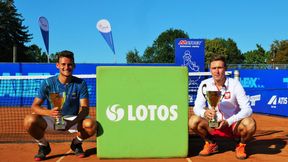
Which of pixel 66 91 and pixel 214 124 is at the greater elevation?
pixel 66 91

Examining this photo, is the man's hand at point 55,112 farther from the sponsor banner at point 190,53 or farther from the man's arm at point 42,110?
the sponsor banner at point 190,53

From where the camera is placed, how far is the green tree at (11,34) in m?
57.0

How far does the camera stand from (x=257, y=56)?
104 meters

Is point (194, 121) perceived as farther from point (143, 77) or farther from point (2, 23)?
point (2, 23)

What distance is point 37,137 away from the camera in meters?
6.11

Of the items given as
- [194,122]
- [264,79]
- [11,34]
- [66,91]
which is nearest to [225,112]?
[194,122]

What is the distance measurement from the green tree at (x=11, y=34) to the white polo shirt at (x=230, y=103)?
52975 millimetres

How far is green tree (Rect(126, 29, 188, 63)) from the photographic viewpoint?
93.9m

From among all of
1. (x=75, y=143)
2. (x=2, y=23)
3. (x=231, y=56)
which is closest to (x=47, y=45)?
(x=75, y=143)

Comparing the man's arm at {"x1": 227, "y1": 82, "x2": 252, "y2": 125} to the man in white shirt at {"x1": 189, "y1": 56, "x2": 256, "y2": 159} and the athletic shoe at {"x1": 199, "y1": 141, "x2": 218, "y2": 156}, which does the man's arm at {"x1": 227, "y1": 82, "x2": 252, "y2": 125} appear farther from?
the athletic shoe at {"x1": 199, "y1": 141, "x2": 218, "y2": 156}

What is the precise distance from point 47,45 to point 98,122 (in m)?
19.5

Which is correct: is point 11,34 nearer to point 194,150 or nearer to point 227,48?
point 194,150

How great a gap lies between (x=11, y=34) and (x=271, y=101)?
50.7m

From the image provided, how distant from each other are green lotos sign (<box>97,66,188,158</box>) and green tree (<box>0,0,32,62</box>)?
52.7m
